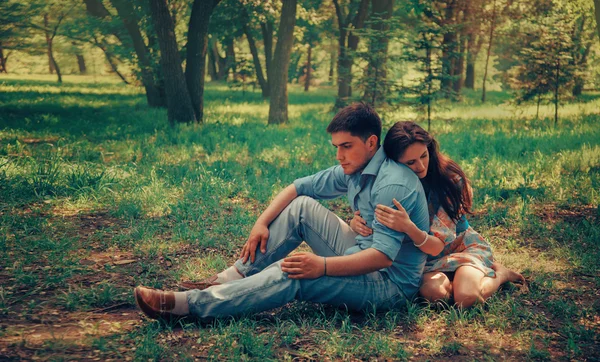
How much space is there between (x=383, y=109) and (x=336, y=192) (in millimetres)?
9002

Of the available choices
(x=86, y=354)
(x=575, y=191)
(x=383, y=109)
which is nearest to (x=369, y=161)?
(x=86, y=354)

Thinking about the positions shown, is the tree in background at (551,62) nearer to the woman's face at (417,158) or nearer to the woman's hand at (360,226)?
the woman's face at (417,158)

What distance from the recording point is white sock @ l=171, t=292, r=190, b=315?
333 centimetres

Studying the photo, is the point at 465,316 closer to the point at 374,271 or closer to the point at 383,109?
the point at 374,271

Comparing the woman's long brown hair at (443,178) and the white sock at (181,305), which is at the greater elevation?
the woman's long brown hair at (443,178)

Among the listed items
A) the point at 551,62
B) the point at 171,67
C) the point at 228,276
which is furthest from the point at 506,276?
the point at 551,62

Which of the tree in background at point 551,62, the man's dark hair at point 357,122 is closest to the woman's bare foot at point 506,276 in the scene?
the man's dark hair at point 357,122

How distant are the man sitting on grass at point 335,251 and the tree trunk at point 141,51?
1198 cm

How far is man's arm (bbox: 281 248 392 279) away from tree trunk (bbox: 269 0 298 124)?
10.2 meters

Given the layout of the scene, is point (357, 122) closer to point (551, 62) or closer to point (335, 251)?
point (335, 251)

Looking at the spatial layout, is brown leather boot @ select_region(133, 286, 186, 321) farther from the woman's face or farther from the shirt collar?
the woman's face

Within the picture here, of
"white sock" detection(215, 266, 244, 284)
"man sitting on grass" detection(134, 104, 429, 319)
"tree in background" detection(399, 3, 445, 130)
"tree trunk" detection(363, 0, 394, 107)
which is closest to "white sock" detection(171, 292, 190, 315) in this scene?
"man sitting on grass" detection(134, 104, 429, 319)

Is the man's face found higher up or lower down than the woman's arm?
higher up

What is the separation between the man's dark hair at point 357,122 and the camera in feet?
11.8
